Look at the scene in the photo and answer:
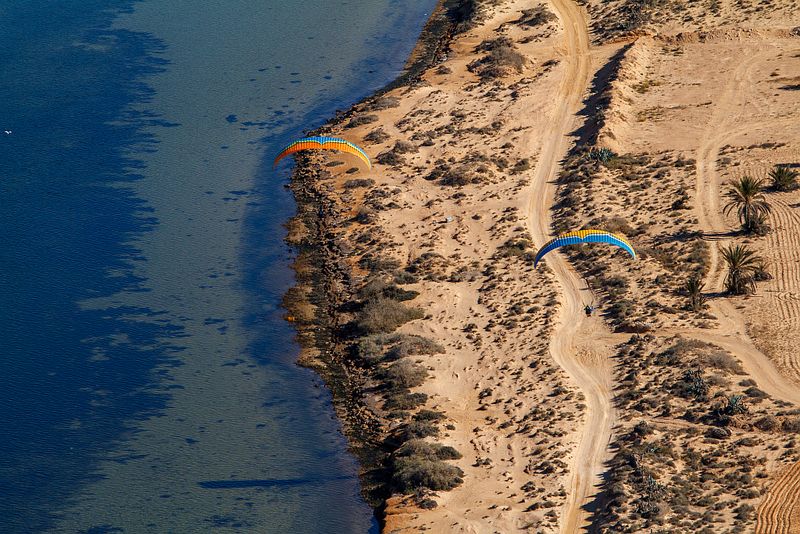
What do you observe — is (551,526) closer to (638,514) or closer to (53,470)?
(638,514)

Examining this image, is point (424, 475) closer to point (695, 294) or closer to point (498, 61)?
point (695, 294)

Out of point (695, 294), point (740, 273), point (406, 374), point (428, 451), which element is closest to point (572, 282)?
point (695, 294)

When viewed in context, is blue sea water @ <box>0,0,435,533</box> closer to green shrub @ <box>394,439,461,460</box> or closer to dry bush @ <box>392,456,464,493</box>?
dry bush @ <box>392,456,464,493</box>

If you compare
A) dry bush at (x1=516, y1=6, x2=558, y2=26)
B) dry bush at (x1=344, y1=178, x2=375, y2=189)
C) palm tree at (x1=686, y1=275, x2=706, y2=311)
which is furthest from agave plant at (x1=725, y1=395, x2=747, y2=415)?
dry bush at (x1=516, y1=6, x2=558, y2=26)

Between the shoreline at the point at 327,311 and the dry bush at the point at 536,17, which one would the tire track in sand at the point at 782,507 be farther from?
the dry bush at the point at 536,17

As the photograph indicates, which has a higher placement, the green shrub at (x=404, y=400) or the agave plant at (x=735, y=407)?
the agave plant at (x=735, y=407)

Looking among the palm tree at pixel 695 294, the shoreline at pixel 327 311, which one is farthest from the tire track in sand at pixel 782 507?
the shoreline at pixel 327 311
